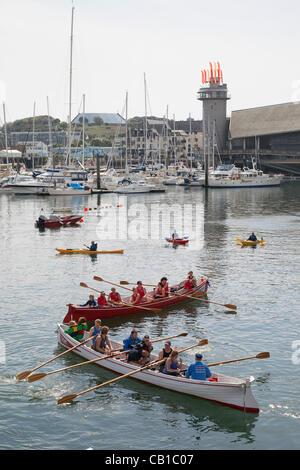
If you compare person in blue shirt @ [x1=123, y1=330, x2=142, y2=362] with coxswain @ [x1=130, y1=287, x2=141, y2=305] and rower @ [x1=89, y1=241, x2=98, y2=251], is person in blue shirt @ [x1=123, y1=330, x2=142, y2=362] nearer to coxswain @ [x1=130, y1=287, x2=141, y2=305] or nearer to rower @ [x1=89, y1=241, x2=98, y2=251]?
coxswain @ [x1=130, y1=287, x2=141, y2=305]

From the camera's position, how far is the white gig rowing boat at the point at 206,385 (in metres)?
19.2

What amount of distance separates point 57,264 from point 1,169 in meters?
113

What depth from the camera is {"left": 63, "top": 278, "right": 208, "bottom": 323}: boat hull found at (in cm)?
2836

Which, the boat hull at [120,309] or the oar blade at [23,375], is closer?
the oar blade at [23,375]

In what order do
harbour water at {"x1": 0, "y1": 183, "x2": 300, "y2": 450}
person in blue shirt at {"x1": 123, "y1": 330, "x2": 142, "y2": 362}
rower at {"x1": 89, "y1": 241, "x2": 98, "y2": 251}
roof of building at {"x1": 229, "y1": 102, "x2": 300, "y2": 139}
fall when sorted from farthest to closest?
roof of building at {"x1": 229, "y1": 102, "x2": 300, "y2": 139} → rower at {"x1": 89, "y1": 241, "x2": 98, "y2": 251} → person in blue shirt at {"x1": 123, "y1": 330, "x2": 142, "y2": 362} → harbour water at {"x1": 0, "y1": 183, "x2": 300, "y2": 450}

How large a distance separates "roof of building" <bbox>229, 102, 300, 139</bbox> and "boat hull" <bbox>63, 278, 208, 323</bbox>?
118365 millimetres

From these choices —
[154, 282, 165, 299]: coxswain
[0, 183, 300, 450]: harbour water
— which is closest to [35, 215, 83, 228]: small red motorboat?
[0, 183, 300, 450]: harbour water

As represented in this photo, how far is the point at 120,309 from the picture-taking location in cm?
3014

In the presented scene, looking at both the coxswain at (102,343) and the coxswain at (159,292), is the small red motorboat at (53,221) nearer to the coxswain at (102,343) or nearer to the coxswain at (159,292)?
the coxswain at (159,292)

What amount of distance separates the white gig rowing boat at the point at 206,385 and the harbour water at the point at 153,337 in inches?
12.0

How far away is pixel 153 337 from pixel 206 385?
7.75 metres

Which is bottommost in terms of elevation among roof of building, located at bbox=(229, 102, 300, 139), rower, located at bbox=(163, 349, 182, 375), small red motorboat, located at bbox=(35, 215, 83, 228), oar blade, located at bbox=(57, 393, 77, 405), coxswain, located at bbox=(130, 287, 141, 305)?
oar blade, located at bbox=(57, 393, 77, 405)

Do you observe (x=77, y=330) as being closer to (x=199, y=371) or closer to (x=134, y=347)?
(x=134, y=347)

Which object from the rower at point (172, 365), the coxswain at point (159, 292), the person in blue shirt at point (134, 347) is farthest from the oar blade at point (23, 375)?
the coxswain at point (159, 292)
